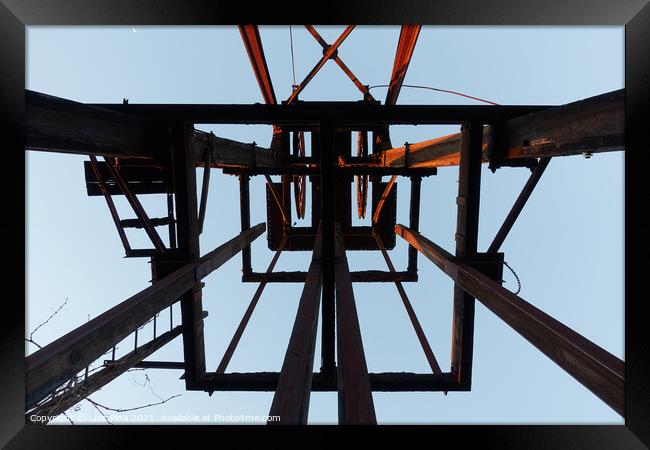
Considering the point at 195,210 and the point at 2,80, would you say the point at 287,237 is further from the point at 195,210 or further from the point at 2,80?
the point at 2,80

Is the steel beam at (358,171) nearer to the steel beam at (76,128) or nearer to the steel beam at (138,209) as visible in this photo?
the steel beam at (138,209)

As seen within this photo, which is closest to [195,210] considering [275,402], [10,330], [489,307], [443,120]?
[10,330]

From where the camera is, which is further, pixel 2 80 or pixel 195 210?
pixel 195 210

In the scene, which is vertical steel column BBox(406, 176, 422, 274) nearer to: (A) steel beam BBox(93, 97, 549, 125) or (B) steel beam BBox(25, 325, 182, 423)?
(A) steel beam BBox(93, 97, 549, 125)

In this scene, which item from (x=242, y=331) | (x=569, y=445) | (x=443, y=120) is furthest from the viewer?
(x=242, y=331)

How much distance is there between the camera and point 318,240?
583cm

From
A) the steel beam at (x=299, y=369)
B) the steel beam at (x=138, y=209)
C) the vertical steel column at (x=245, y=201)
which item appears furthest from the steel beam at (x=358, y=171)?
the steel beam at (x=299, y=369)

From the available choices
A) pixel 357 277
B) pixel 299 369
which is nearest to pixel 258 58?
pixel 357 277

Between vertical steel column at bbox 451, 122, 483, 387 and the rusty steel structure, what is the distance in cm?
2

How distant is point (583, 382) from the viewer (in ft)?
6.91

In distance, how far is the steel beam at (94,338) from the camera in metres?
1.96

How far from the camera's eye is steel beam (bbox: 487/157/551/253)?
371cm
